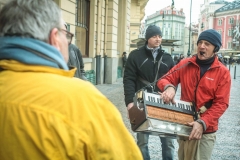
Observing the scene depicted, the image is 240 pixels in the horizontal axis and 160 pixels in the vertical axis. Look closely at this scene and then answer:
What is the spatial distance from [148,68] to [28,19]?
284 cm

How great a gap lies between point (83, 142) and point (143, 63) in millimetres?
2938

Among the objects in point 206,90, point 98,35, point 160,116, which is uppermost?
point 98,35

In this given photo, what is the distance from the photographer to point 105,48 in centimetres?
1516

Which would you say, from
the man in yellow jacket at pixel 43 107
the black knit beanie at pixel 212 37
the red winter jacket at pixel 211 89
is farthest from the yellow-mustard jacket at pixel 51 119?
the black knit beanie at pixel 212 37

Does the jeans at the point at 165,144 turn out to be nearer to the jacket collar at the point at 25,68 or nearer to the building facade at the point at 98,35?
the jacket collar at the point at 25,68

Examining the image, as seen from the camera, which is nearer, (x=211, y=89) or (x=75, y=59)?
(x=211, y=89)

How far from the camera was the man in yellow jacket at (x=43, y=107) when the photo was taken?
3.85 ft

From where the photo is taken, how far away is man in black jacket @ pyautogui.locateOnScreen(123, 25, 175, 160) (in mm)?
4066

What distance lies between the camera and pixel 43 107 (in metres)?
1.17

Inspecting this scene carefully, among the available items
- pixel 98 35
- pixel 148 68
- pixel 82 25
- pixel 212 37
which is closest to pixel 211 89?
pixel 212 37

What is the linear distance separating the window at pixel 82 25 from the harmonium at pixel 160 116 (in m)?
9.89

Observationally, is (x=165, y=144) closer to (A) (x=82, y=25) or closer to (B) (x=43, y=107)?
(B) (x=43, y=107)

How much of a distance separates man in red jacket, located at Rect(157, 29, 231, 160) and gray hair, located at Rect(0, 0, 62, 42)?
156 cm

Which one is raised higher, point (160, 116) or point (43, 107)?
point (43, 107)
